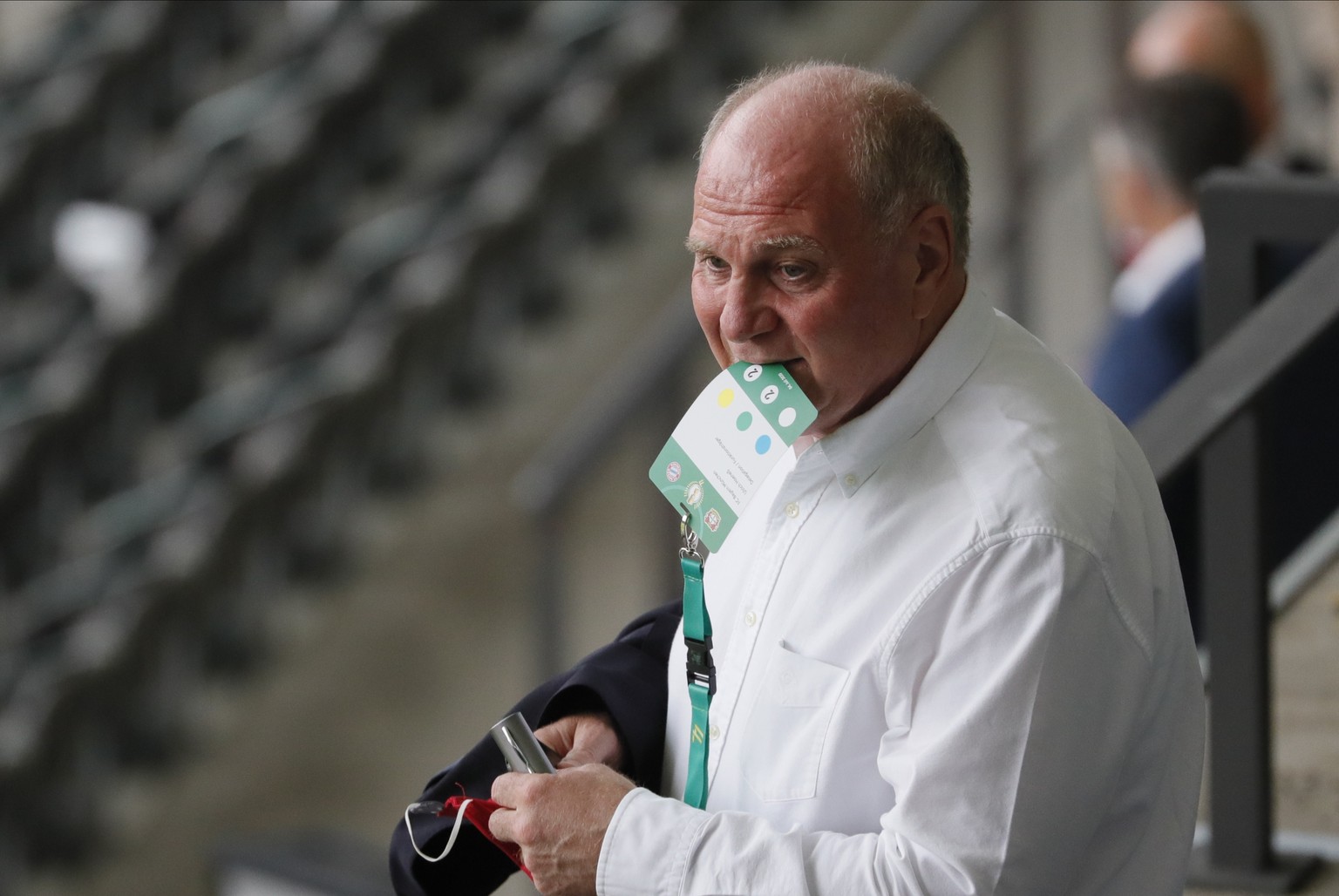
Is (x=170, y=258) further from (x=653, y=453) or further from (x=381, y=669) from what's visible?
(x=653, y=453)

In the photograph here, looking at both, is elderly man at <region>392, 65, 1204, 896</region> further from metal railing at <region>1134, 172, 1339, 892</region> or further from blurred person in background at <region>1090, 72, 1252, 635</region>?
blurred person in background at <region>1090, 72, 1252, 635</region>

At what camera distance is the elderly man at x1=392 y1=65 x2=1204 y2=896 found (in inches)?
50.7

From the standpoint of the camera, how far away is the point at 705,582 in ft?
5.57

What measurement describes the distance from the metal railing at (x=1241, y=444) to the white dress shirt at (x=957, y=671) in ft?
2.04

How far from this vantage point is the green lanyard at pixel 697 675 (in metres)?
1.55

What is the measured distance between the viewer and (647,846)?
1387 mm

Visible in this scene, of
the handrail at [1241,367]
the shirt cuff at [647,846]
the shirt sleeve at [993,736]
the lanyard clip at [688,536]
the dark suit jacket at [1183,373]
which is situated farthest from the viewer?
the dark suit jacket at [1183,373]

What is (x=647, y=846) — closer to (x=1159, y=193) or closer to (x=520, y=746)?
(x=520, y=746)

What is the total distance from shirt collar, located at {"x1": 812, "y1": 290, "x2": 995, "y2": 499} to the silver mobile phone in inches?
14.2

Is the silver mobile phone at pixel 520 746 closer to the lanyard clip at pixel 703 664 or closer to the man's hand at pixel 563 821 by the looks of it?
the man's hand at pixel 563 821

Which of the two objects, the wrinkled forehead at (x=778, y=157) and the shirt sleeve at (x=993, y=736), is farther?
the wrinkled forehead at (x=778, y=157)

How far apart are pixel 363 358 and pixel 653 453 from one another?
1.04 metres

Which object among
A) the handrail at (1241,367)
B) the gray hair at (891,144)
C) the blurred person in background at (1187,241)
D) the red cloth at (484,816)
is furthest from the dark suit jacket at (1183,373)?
the red cloth at (484,816)

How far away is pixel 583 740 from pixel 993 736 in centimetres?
50
